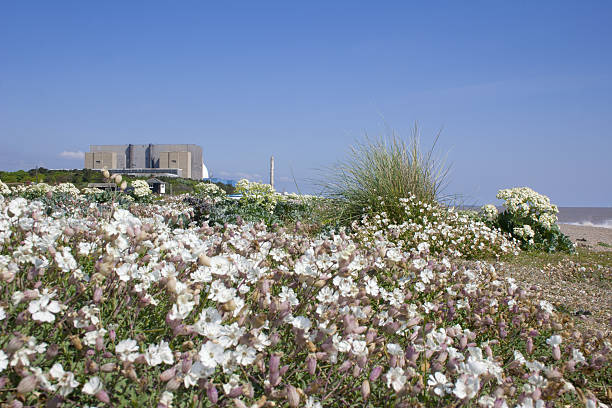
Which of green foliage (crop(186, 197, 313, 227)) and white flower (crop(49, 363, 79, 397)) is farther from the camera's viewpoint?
green foliage (crop(186, 197, 313, 227))

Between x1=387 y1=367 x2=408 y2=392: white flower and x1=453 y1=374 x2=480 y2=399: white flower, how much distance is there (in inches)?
7.3

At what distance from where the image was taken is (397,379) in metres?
1.55

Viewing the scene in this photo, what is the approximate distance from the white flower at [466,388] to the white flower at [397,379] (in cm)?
18

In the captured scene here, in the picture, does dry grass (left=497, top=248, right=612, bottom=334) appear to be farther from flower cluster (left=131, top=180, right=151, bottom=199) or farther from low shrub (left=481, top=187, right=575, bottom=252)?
flower cluster (left=131, top=180, right=151, bottom=199)

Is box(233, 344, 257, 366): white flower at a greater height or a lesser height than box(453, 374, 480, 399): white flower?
greater

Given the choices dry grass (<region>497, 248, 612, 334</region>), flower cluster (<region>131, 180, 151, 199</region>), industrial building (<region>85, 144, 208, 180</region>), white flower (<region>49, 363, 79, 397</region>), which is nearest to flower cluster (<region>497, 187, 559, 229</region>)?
dry grass (<region>497, 248, 612, 334</region>)

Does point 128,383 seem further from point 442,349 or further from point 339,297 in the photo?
point 442,349

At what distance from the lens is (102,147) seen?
65562 millimetres

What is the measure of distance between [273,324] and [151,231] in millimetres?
906

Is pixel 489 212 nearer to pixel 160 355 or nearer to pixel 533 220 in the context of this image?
pixel 533 220

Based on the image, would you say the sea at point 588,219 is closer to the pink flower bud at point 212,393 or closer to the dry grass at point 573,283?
the dry grass at point 573,283

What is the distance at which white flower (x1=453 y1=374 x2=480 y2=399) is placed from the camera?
1410mm

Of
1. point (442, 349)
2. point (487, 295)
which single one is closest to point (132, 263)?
point (442, 349)

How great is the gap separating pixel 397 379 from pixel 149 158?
67.8 metres
